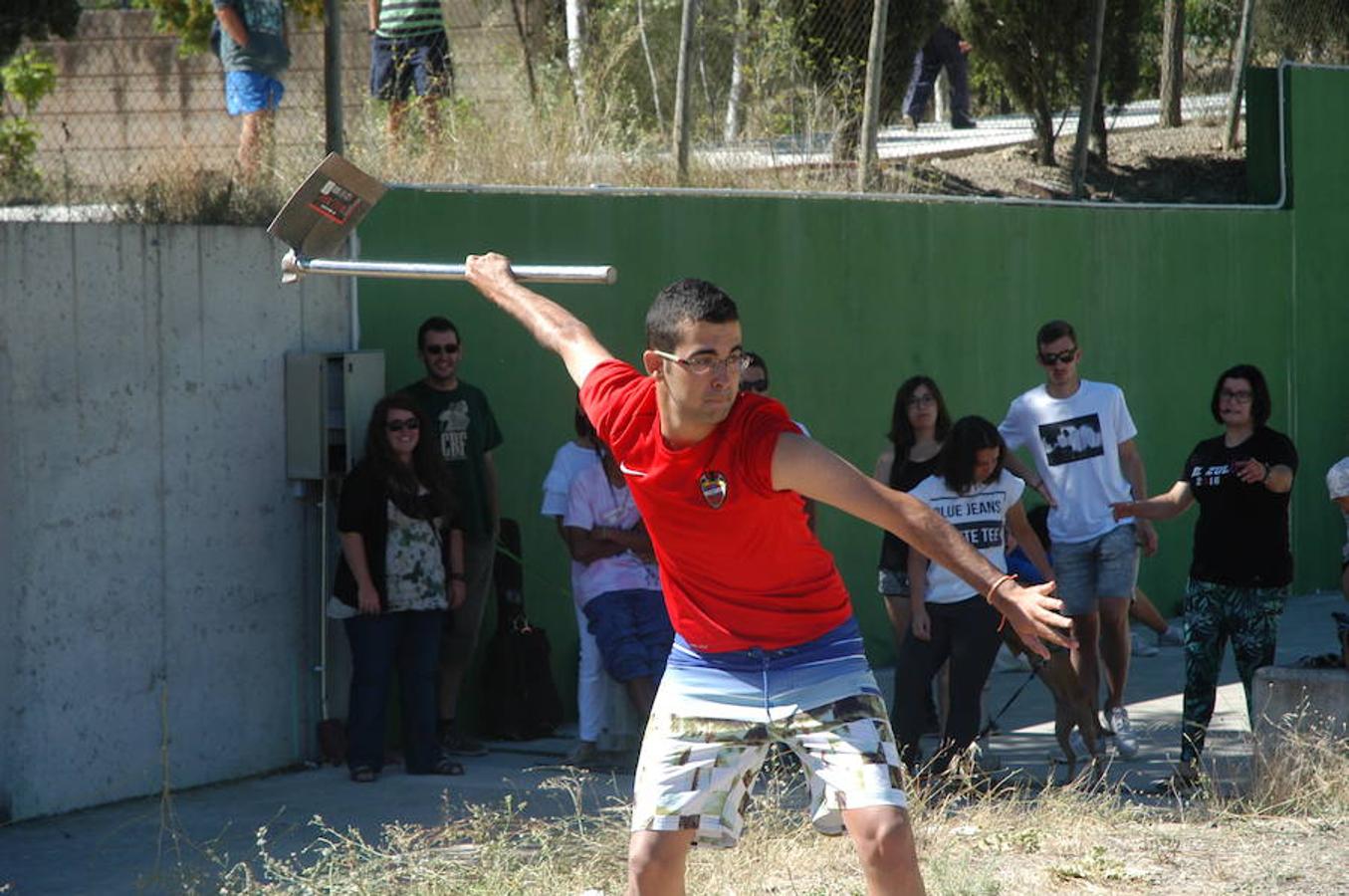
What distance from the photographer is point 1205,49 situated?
723 inches

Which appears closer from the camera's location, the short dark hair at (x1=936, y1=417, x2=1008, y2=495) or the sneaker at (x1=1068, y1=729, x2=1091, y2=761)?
the short dark hair at (x1=936, y1=417, x2=1008, y2=495)

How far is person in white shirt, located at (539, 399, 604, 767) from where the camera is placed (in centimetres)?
859

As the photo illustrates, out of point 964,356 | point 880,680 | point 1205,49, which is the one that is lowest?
point 880,680

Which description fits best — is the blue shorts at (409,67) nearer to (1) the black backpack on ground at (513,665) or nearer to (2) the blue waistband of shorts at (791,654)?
(1) the black backpack on ground at (513,665)

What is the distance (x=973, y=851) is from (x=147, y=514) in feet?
12.2

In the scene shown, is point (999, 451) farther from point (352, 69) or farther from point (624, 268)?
point (352, 69)

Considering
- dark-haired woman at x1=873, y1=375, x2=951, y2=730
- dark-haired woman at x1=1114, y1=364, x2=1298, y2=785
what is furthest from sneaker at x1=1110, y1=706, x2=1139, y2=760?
dark-haired woman at x1=873, y1=375, x2=951, y2=730

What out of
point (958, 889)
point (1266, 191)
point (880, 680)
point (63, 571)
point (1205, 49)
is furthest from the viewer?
point (1205, 49)

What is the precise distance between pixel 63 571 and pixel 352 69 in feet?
20.3

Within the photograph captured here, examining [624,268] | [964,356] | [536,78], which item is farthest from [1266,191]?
[624,268]

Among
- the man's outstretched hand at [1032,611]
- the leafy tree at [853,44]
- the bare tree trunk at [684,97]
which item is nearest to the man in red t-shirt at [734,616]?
the man's outstretched hand at [1032,611]

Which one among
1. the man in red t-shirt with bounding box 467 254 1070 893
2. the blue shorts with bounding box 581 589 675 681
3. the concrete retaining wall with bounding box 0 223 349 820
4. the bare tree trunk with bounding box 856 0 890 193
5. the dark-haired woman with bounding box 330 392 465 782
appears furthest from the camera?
the bare tree trunk with bounding box 856 0 890 193

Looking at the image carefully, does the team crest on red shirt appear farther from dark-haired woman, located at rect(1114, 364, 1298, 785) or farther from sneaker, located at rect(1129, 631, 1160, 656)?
sneaker, located at rect(1129, 631, 1160, 656)

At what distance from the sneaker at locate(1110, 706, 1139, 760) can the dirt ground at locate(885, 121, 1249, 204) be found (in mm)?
6438
